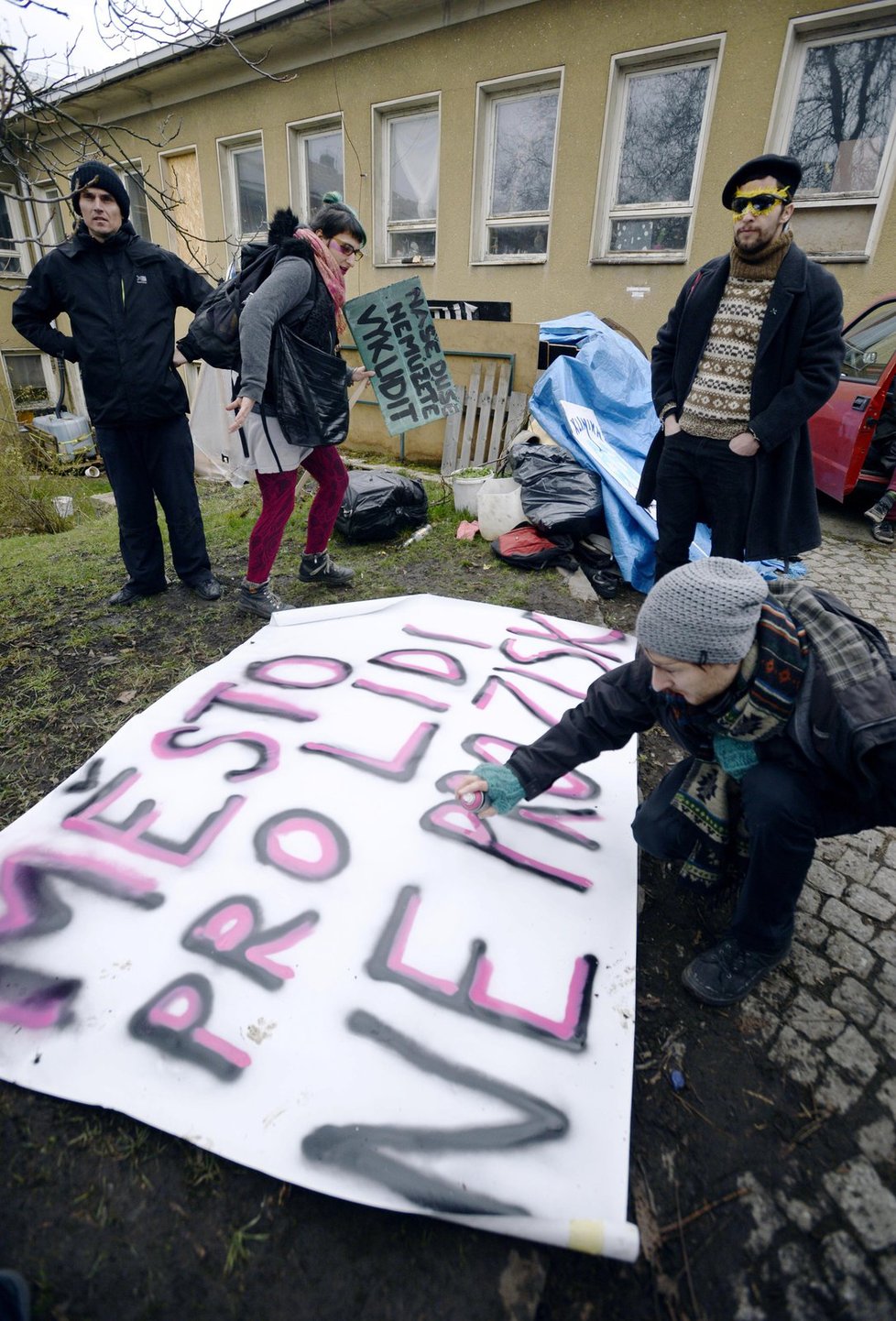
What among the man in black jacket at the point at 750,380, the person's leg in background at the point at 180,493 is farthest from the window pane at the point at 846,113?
the person's leg in background at the point at 180,493

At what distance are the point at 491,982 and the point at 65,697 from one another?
2.20 metres

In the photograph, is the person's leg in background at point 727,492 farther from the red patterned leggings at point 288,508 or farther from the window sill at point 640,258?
the window sill at point 640,258

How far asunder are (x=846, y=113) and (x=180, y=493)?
21.0ft

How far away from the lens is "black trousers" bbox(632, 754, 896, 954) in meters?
1.49

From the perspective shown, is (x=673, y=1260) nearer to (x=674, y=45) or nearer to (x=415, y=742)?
(x=415, y=742)

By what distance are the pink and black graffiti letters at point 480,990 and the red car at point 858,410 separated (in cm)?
434

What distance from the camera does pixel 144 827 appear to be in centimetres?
202

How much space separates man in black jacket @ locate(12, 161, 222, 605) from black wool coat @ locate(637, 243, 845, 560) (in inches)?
87.2

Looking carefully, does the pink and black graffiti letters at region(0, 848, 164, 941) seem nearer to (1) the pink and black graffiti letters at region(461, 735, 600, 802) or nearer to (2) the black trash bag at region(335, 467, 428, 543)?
(1) the pink and black graffiti letters at region(461, 735, 600, 802)

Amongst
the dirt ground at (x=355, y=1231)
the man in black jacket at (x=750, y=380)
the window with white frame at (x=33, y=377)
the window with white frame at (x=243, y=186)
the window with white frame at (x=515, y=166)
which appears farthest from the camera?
the window with white frame at (x=33, y=377)

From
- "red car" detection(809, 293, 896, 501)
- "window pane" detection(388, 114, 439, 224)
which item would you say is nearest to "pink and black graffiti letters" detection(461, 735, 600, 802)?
"red car" detection(809, 293, 896, 501)

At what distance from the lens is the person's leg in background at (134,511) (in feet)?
10.8

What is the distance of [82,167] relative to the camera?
2805mm


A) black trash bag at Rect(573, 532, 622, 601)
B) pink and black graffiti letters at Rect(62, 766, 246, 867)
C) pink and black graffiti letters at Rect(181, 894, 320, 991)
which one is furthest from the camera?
black trash bag at Rect(573, 532, 622, 601)
